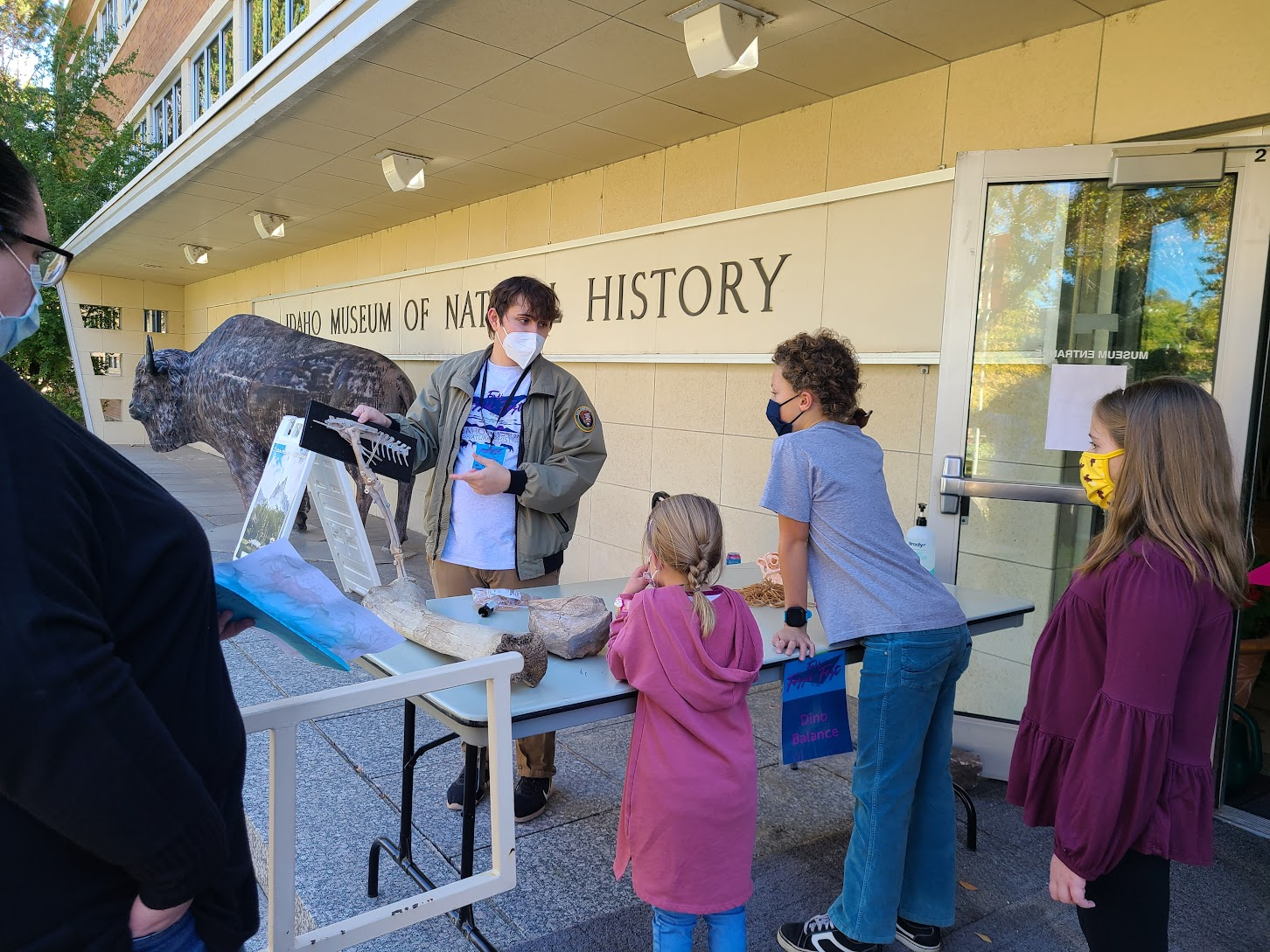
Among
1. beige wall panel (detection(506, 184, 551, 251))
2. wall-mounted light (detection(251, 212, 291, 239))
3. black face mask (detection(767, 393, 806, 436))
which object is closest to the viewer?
black face mask (detection(767, 393, 806, 436))

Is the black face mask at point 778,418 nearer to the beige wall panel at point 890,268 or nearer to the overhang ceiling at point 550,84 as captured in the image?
the beige wall panel at point 890,268

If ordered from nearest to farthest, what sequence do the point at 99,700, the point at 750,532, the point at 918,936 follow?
1. the point at 99,700
2. the point at 918,936
3. the point at 750,532

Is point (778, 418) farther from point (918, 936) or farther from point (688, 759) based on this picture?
point (918, 936)

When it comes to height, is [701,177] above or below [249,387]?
above

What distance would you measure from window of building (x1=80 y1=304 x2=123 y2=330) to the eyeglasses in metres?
16.3

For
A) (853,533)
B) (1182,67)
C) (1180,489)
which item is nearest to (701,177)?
(1182,67)

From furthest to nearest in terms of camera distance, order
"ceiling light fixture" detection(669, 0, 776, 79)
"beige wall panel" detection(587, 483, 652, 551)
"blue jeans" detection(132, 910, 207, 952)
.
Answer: "beige wall panel" detection(587, 483, 652, 551) < "ceiling light fixture" detection(669, 0, 776, 79) < "blue jeans" detection(132, 910, 207, 952)

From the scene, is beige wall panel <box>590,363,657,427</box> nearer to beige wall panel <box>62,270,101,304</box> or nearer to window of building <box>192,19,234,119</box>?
window of building <box>192,19,234,119</box>

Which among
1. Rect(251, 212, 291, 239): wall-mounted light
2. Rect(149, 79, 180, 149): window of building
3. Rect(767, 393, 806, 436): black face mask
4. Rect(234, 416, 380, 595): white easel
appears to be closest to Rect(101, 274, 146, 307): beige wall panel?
Rect(149, 79, 180, 149): window of building

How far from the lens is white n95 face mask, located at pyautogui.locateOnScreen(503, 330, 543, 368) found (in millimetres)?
3016

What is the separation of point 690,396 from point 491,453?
242 centimetres

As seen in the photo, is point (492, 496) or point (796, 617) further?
point (492, 496)

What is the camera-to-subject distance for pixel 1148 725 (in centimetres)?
154

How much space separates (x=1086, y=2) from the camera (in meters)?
3.23
